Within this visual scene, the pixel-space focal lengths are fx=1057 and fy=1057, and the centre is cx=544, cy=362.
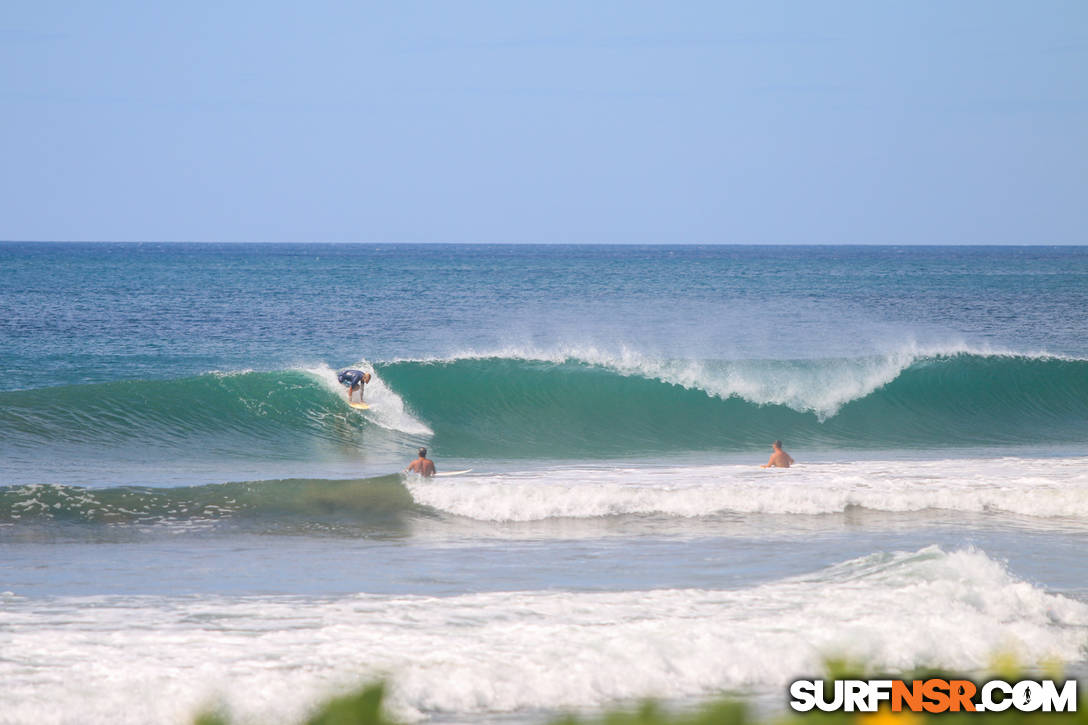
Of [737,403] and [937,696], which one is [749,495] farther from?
[937,696]

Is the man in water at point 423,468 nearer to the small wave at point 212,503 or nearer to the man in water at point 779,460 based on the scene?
the small wave at point 212,503

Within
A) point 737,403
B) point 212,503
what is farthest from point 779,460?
point 212,503

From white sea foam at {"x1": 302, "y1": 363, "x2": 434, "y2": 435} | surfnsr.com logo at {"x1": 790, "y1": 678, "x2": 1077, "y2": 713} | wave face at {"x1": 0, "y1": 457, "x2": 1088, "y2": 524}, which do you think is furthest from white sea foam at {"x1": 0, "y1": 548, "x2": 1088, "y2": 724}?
white sea foam at {"x1": 302, "y1": 363, "x2": 434, "y2": 435}

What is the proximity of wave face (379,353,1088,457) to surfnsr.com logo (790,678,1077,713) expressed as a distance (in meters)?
16.7

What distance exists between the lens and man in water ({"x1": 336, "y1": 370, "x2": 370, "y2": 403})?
20219 mm

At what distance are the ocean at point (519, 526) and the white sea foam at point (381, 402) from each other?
0.08m

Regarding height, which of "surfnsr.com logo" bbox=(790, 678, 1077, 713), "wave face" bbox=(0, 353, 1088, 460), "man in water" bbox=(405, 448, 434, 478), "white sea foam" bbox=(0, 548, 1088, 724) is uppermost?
"wave face" bbox=(0, 353, 1088, 460)

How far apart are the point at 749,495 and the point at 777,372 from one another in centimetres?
1235

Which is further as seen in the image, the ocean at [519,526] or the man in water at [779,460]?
the man in water at [779,460]

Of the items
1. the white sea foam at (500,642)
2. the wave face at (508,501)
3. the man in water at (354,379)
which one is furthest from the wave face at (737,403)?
the white sea foam at (500,642)

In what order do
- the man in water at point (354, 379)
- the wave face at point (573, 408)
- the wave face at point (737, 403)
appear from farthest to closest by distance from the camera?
the man in water at point (354, 379) → the wave face at point (737, 403) → the wave face at point (573, 408)

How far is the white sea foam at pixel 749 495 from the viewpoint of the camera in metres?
12.4

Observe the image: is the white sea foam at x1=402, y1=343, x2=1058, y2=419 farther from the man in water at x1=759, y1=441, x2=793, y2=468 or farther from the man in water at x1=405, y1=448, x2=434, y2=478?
the man in water at x1=405, y1=448, x2=434, y2=478

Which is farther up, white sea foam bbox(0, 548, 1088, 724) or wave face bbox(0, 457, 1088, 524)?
wave face bbox(0, 457, 1088, 524)
